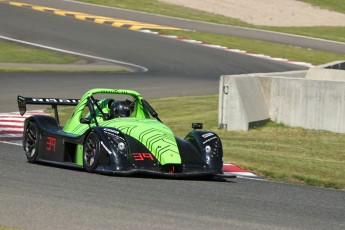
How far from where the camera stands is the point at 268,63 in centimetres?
3694

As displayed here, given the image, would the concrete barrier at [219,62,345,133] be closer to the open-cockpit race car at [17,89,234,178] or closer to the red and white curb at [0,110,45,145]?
the red and white curb at [0,110,45,145]

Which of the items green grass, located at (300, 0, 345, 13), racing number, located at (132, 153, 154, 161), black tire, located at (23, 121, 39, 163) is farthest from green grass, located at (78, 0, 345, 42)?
racing number, located at (132, 153, 154, 161)

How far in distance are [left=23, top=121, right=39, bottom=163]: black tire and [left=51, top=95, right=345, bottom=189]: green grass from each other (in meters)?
3.13

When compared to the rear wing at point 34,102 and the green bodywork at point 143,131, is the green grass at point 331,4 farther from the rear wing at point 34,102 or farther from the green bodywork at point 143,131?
the green bodywork at point 143,131

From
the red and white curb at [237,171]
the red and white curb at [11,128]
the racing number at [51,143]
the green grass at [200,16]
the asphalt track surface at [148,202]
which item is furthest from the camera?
the green grass at [200,16]

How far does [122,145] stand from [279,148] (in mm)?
4879

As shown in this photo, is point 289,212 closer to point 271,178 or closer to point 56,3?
point 271,178

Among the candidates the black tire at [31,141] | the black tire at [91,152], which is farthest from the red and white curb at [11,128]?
the black tire at [91,152]

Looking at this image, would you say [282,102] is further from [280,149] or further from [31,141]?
[31,141]

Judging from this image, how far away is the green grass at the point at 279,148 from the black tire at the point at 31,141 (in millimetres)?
3127

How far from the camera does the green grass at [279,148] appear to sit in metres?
14.4

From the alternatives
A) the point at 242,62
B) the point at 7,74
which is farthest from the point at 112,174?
the point at 242,62

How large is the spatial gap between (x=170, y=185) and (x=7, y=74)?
18.5 metres

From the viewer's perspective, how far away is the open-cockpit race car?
42.3 feet
